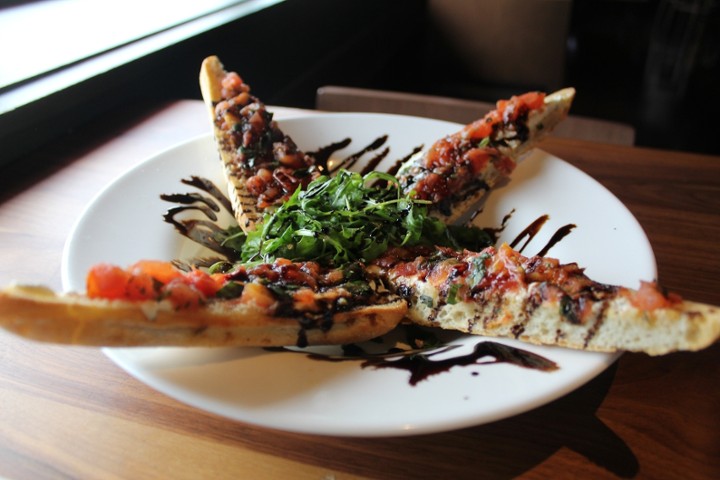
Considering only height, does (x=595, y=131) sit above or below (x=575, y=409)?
above

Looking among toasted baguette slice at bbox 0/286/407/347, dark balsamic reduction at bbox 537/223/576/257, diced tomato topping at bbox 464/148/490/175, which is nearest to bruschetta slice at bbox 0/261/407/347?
toasted baguette slice at bbox 0/286/407/347

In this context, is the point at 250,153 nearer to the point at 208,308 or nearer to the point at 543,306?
the point at 208,308

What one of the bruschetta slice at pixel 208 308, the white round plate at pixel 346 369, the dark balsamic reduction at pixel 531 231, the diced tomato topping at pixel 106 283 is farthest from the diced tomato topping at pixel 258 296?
the dark balsamic reduction at pixel 531 231

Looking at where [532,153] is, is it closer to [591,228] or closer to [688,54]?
[591,228]

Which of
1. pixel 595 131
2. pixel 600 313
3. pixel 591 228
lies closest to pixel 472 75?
pixel 595 131

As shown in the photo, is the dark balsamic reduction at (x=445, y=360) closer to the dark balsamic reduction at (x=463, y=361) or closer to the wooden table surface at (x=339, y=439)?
the dark balsamic reduction at (x=463, y=361)

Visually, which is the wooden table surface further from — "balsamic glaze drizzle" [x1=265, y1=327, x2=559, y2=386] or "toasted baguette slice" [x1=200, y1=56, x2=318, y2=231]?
"toasted baguette slice" [x1=200, y1=56, x2=318, y2=231]

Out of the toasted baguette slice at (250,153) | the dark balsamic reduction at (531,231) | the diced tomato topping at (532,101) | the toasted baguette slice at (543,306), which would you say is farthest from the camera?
the diced tomato topping at (532,101)
